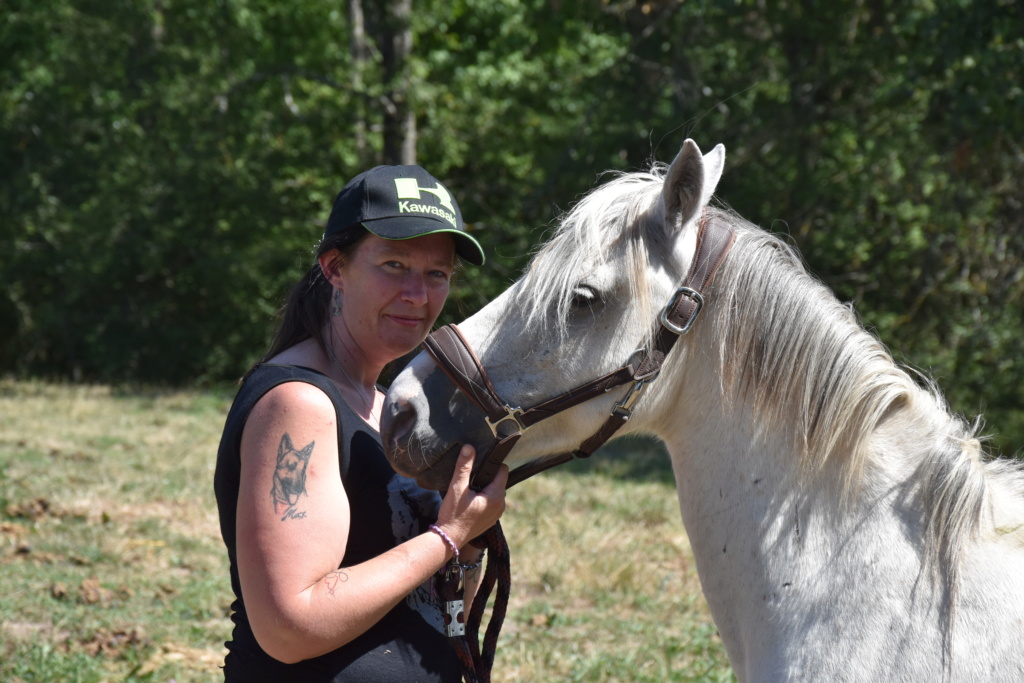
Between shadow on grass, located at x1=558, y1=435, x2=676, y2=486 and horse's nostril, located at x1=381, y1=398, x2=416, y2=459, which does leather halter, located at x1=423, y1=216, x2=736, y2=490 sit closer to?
horse's nostril, located at x1=381, y1=398, x2=416, y2=459

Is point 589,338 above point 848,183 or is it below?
above

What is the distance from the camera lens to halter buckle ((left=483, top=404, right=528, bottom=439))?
72.5 inches

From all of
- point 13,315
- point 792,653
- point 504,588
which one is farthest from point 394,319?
point 13,315

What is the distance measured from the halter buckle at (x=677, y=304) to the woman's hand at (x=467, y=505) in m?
0.48

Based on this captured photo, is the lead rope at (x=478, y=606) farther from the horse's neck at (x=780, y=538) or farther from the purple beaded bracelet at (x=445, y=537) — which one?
the horse's neck at (x=780, y=538)

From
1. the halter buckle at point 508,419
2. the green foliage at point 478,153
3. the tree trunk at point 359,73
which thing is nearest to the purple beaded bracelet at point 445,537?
the halter buckle at point 508,419

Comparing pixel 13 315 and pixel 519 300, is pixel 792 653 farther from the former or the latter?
pixel 13 315

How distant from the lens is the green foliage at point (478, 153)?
33.2 feet

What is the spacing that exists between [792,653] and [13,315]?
1476 cm

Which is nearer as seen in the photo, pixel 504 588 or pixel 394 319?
pixel 394 319

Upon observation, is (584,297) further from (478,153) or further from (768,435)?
(478,153)

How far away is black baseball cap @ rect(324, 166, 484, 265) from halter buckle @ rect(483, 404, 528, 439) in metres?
0.40

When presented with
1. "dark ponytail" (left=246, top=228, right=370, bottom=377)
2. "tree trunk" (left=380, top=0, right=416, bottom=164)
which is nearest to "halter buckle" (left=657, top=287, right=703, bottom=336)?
"dark ponytail" (left=246, top=228, right=370, bottom=377)

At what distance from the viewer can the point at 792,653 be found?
5.71 ft
